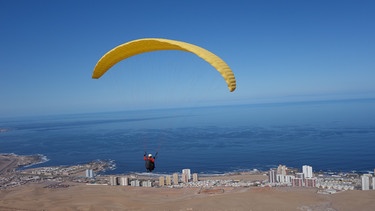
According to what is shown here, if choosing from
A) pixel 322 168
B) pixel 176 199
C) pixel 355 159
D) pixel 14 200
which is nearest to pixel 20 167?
pixel 14 200

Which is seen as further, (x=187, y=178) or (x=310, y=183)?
(x=187, y=178)

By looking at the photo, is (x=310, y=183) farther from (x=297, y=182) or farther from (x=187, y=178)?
(x=187, y=178)

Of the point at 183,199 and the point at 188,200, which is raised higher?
the point at 188,200

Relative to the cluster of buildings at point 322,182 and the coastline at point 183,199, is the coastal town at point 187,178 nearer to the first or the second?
the cluster of buildings at point 322,182

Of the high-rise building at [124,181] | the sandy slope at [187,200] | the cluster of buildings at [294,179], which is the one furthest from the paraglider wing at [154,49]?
the high-rise building at [124,181]

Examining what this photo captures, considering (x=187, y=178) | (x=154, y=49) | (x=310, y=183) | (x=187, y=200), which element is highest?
(x=154, y=49)

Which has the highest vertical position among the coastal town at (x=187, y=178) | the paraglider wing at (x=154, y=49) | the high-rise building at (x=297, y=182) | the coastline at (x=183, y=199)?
the paraglider wing at (x=154, y=49)

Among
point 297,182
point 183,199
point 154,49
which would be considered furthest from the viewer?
point 297,182

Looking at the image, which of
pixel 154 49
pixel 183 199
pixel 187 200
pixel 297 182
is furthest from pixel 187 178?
pixel 154 49

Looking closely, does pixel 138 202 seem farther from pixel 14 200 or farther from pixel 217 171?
pixel 217 171
